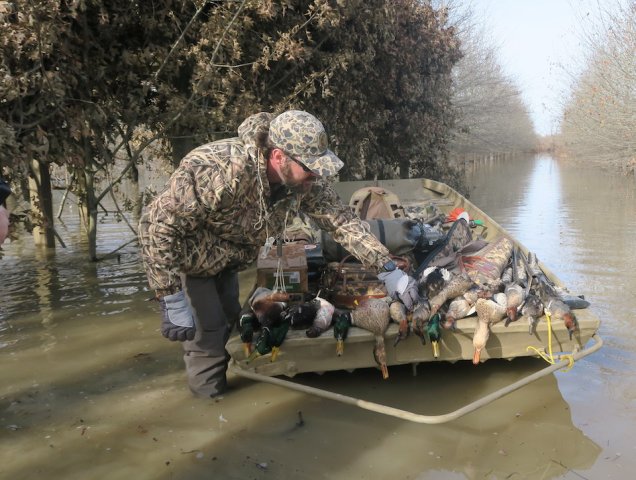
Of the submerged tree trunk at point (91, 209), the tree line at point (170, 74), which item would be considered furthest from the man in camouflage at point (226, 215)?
the submerged tree trunk at point (91, 209)

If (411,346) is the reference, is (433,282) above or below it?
above

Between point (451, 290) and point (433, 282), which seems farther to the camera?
point (433, 282)

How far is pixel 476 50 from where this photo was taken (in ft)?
101

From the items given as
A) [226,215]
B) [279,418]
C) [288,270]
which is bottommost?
[279,418]

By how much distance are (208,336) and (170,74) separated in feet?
18.7

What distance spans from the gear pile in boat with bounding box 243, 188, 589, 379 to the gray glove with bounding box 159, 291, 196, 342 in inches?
21.8

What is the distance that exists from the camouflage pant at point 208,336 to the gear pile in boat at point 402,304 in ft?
0.70

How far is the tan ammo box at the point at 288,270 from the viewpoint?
496cm

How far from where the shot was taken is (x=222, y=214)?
3797 mm

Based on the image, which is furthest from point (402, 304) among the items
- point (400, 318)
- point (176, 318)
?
point (176, 318)

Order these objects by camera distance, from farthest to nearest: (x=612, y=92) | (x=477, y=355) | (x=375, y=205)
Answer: (x=612, y=92)
(x=375, y=205)
(x=477, y=355)

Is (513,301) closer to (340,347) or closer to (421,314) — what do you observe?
(421,314)

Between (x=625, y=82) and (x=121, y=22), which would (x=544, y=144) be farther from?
(x=121, y=22)

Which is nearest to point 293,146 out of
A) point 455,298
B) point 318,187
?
point 318,187
